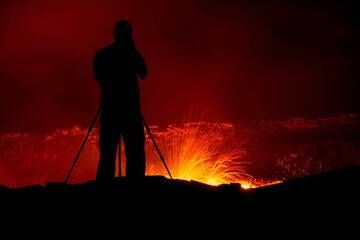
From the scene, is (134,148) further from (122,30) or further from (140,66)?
(122,30)

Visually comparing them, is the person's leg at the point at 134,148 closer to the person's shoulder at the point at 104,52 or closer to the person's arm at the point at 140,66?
the person's arm at the point at 140,66

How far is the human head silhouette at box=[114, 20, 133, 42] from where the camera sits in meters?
7.77

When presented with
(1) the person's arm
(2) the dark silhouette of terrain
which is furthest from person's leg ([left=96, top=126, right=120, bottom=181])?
(1) the person's arm

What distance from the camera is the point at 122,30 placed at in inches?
307

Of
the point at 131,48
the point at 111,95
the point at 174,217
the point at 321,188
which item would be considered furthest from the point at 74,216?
the point at 321,188

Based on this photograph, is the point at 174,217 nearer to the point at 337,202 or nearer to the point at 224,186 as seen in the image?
the point at 224,186

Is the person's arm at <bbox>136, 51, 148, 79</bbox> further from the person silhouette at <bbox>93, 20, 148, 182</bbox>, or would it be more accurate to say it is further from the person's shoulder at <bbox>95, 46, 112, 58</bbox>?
the person's shoulder at <bbox>95, 46, 112, 58</bbox>

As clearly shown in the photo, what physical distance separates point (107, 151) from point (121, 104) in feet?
2.55

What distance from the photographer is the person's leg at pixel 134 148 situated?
7.87 meters

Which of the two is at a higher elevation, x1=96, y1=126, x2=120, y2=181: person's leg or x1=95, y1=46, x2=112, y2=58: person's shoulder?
x1=95, y1=46, x2=112, y2=58: person's shoulder

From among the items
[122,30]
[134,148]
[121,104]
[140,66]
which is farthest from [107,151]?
[122,30]

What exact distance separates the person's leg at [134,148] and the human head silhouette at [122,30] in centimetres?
134

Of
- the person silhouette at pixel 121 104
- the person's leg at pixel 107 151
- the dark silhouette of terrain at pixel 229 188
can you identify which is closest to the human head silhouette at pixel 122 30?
the person silhouette at pixel 121 104

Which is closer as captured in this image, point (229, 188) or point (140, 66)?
point (229, 188)
